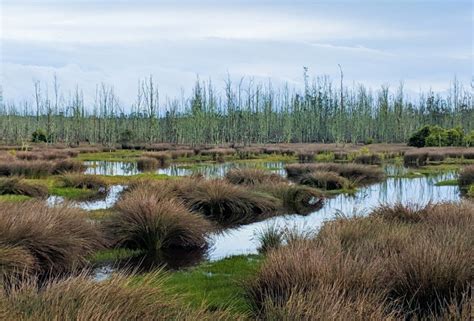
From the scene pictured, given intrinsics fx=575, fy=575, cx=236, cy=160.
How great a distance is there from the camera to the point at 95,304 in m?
5.17

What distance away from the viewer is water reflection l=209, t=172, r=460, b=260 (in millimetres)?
12812

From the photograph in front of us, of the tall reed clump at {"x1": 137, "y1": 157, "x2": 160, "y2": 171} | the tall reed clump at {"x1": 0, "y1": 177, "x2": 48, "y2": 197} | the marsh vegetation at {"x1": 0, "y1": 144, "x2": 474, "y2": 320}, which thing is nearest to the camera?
the marsh vegetation at {"x1": 0, "y1": 144, "x2": 474, "y2": 320}

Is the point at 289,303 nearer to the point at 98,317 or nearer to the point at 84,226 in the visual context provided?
the point at 98,317

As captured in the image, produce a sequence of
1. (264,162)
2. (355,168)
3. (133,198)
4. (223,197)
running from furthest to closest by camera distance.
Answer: (264,162)
(355,168)
(223,197)
(133,198)

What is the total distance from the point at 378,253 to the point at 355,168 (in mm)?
20601

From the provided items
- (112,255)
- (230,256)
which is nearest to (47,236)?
(112,255)

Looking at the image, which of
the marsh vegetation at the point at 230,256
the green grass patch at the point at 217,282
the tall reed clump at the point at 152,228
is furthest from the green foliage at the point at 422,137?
the green grass patch at the point at 217,282

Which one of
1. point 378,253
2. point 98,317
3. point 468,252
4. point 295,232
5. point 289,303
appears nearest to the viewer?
point 98,317

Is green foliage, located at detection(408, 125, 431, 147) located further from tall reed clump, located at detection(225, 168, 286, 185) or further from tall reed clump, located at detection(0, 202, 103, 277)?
tall reed clump, located at detection(0, 202, 103, 277)

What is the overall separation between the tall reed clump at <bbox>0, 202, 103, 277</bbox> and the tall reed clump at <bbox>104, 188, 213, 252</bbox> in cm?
91

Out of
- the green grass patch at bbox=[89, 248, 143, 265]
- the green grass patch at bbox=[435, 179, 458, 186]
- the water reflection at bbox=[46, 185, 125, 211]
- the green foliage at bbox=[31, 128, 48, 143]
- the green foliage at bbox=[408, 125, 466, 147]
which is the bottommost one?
the green grass patch at bbox=[435, 179, 458, 186]

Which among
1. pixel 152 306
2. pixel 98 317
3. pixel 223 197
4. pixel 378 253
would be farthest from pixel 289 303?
pixel 223 197

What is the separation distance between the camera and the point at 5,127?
272ft

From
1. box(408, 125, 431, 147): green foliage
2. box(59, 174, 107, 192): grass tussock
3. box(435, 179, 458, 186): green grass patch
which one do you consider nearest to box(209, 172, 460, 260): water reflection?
box(435, 179, 458, 186): green grass patch
